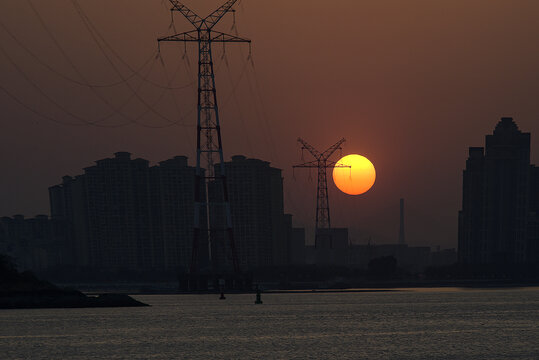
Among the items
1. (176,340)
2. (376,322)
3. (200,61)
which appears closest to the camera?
(176,340)

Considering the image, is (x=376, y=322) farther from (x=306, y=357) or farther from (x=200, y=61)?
(x=200, y=61)

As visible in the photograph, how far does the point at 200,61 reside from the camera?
15850 centimetres

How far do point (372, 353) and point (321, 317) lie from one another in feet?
176

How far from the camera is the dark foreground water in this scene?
8719 centimetres

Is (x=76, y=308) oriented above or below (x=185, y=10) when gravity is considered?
below

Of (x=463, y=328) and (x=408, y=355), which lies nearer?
(x=408, y=355)

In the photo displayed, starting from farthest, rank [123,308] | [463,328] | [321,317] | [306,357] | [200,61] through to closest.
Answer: [123,308], [200,61], [321,317], [463,328], [306,357]

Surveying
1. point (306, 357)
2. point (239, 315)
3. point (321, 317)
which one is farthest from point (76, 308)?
point (306, 357)

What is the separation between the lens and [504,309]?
16662 centimetres

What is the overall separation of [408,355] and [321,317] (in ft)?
183

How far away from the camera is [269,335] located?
348 ft

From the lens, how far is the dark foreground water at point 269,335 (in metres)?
87.2

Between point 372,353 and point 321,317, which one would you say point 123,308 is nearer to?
point 321,317

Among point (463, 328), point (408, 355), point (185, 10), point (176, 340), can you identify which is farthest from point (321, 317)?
point (185, 10)
